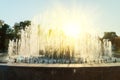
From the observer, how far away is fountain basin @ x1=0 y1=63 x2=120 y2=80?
10219 millimetres

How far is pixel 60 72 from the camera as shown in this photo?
1023 centimetres

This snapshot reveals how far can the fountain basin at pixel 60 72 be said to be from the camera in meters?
10.2

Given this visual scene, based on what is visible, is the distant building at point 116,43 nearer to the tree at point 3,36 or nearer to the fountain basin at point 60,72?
the tree at point 3,36

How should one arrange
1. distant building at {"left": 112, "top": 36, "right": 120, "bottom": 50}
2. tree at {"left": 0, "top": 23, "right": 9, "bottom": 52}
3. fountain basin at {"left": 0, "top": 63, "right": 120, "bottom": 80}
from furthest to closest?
distant building at {"left": 112, "top": 36, "right": 120, "bottom": 50} < tree at {"left": 0, "top": 23, "right": 9, "bottom": 52} < fountain basin at {"left": 0, "top": 63, "right": 120, "bottom": 80}

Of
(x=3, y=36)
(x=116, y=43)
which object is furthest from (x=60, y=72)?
(x=116, y=43)

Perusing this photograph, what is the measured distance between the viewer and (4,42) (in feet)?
213

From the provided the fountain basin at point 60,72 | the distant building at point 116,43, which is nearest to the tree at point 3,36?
the distant building at point 116,43

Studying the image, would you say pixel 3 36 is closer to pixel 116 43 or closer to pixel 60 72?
pixel 116 43

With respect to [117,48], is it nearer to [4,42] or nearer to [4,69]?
[4,42]

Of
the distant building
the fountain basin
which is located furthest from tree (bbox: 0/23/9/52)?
the fountain basin

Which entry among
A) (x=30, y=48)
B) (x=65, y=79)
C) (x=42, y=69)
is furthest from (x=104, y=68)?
(x=30, y=48)

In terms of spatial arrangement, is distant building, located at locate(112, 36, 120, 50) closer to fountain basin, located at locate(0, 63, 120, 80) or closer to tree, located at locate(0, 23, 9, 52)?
tree, located at locate(0, 23, 9, 52)

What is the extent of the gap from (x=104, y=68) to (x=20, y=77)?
2963 millimetres

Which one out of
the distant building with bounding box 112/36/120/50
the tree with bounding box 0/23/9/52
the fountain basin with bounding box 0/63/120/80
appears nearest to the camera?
the fountain basin with bounding box 0/63/120/80
